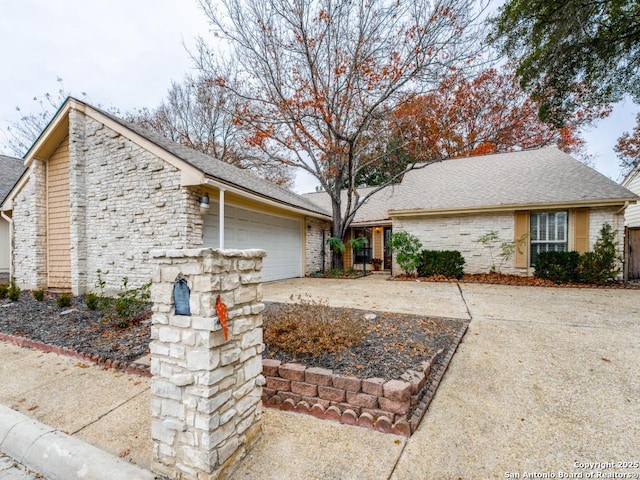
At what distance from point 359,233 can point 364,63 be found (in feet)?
22.8

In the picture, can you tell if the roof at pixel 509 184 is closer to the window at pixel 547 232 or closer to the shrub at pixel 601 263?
the window at pixel 547 232

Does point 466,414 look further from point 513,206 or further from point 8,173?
point 8,173

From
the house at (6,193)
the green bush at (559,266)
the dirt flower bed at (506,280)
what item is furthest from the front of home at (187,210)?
the house at (6,193)

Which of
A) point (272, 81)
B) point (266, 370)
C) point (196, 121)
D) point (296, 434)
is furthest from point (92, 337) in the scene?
point (196, 121)

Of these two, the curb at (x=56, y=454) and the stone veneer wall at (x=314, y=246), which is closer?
the curb at (x=56, y=454)

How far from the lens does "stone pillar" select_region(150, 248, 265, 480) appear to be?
5.66 ft

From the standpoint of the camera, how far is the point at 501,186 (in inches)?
420

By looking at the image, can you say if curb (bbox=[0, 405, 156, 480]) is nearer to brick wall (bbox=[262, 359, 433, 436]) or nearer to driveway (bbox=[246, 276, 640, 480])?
driveway (bbox=[246, 276, 640, 480])

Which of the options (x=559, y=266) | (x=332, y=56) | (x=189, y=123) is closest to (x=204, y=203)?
(x=332, y=56)

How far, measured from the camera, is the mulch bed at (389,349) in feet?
8.71

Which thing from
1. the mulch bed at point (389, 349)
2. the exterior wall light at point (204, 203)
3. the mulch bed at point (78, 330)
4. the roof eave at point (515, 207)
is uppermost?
the roof eave at point (515, 207)

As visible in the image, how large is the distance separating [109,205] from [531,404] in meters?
8.85

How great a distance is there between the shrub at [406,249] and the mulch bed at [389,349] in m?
5.70

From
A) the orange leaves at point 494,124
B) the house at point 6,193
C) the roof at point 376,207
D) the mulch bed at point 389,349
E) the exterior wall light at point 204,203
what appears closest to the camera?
the mulch bed at point 389,349
